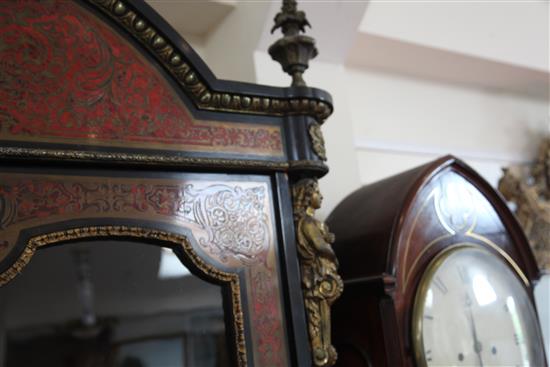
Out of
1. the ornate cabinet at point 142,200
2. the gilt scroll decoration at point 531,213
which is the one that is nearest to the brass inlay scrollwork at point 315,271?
the ornate cabinet at point 142,200

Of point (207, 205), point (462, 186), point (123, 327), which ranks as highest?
point (462, 186)

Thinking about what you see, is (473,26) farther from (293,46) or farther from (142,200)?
(142,200)

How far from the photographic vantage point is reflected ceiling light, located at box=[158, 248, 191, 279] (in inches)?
31.8

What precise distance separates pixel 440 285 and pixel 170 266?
1.91ft

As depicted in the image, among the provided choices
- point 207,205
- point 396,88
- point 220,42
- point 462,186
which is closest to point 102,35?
point 207,205

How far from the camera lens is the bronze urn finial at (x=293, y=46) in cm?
99

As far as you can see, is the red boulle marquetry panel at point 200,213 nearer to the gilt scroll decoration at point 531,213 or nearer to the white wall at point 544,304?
the white wall at point 544,304

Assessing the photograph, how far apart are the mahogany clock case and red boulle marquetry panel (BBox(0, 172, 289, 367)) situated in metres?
0.28

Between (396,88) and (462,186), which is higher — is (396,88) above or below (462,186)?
above

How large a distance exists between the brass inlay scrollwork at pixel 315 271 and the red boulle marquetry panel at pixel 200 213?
0.05 m

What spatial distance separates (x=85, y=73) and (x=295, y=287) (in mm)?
466

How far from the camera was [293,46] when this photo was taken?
994 millimetres

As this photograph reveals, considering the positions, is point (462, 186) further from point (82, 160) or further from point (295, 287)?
point (82, 160)

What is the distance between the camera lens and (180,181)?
0.84 m
